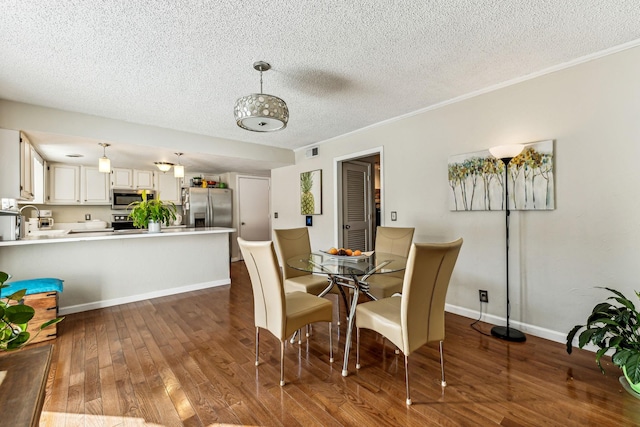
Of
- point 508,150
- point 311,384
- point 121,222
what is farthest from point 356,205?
point 121,222

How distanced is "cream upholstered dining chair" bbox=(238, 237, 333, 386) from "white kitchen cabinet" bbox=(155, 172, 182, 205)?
485 centimetres

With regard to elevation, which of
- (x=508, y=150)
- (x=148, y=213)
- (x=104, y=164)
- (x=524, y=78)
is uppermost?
(x=524, y=78)

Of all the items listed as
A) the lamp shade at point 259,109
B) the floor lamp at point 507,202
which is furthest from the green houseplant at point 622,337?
the lamp shade at point 259,109

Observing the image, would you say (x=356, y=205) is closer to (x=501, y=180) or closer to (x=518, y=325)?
(x=501, y=180)

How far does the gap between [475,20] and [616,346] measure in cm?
215

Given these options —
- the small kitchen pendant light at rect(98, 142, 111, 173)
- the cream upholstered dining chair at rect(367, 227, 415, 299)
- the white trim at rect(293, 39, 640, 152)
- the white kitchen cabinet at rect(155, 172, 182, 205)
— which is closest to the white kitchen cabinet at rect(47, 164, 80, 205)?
the white kitchen cabinet at rect(155, 172, 182, 205)

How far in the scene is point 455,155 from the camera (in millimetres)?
3096

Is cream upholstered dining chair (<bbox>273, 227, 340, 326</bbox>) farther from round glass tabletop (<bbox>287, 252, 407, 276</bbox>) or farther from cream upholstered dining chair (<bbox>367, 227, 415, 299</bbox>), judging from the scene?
cream upholstered dining chair (<bbox>367, 227, 415, 299</bbox>)

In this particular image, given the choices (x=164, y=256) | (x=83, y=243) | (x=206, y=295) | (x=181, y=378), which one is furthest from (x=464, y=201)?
(x=83, y=243)

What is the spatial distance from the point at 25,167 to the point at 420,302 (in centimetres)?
429

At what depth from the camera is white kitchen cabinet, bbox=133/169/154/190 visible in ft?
18.7

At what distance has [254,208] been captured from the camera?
22.0ft

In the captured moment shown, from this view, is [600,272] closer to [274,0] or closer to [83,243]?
[274,0]

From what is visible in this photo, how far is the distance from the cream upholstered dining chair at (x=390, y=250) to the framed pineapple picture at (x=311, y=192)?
5.66 ft
